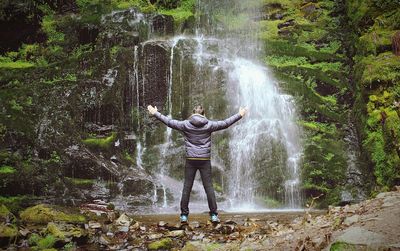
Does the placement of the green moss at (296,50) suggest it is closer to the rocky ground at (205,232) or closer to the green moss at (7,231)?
the rocky ground at (205,232)

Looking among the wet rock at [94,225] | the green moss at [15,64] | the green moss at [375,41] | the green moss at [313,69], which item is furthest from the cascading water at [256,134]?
the green moss at [15,64]

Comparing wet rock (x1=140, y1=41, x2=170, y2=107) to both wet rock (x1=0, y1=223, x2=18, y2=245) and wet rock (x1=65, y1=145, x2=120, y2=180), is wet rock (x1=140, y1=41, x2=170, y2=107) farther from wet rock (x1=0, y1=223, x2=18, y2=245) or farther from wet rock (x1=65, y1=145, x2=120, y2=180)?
wet rock (x1=0, y1=223, x2=18, y2=245)

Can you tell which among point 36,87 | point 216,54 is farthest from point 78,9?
point 216,54

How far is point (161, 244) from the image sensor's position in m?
5.09

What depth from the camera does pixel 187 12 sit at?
16000 millimetres

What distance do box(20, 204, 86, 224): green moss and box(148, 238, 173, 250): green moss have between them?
1.72 meters

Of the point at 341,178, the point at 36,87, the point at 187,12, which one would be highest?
the point at 187,12

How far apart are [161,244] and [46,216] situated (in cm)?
224

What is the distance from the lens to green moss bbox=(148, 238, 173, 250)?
16.5ft

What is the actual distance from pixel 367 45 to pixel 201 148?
9187 mm

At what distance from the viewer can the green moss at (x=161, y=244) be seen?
504 centimetres

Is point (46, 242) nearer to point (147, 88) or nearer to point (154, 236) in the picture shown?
point (154, 236)

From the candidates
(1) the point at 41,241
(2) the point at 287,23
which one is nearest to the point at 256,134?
(2) the point at 287,23

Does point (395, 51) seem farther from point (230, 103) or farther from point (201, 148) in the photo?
point (201, 148)
